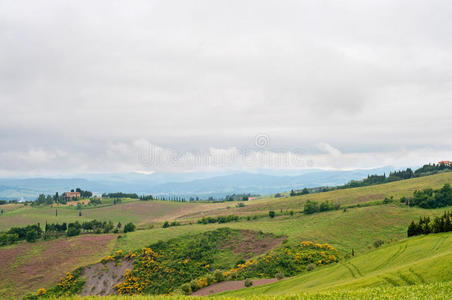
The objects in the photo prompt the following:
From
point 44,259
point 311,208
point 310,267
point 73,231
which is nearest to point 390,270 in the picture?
point 310,267

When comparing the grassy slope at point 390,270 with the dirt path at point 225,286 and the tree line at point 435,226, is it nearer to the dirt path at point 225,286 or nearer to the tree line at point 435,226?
the tree line at point 435,226

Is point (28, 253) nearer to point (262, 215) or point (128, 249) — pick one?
point (128, 249)

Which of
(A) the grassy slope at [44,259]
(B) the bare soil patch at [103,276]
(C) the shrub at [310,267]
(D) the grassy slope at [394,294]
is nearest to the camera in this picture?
(D) the grassy slope at [394,294]

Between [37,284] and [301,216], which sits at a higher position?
[301,216]

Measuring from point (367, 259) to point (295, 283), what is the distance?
39.6 feet

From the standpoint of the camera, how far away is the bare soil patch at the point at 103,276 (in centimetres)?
7475

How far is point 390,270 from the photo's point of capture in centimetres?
3400

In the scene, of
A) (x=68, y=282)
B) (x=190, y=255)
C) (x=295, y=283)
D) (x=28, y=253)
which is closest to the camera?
(x=295, y=283)

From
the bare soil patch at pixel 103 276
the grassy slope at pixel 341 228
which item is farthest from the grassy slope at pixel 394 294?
the bare soil patch at pixel 103 276

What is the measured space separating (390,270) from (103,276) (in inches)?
2779

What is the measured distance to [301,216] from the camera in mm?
121500

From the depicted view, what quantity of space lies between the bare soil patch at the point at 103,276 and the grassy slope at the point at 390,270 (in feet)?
133

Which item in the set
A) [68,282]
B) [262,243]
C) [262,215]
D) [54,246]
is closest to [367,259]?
[262,243]

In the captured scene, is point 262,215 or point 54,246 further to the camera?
point 262,215
